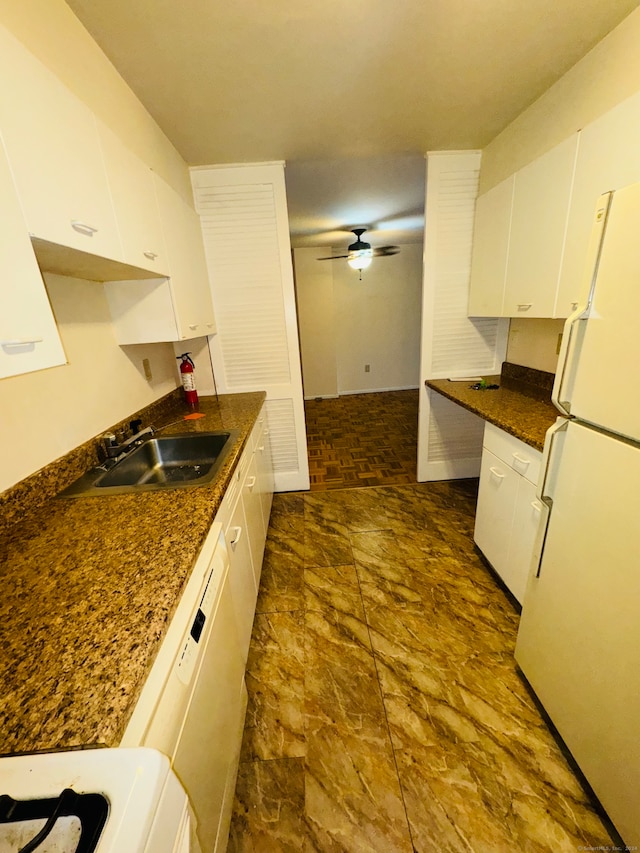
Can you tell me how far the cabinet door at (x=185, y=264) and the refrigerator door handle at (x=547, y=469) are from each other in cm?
165

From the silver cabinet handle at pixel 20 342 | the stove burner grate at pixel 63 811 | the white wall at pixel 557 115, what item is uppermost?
the white wall at pixel 557 115

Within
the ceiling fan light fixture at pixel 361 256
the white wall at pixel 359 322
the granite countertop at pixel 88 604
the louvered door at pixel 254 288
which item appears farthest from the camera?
the white wall at pixel 359 322

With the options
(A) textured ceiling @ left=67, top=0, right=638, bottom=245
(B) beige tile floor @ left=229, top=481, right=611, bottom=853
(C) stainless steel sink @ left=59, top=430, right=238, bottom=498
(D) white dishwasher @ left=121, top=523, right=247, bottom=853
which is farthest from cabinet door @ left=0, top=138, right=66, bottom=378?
(B) beige tile floor @ left=229, top=481, right=611, bottom=853

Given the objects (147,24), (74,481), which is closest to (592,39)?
(147,24)

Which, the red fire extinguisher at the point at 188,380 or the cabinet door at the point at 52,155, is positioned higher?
the cabinet door at the point at 52,155

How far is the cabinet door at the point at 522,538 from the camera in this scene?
1392 millimetres

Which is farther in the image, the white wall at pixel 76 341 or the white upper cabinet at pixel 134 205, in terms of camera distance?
the white upper cabinet at pixel 134 205

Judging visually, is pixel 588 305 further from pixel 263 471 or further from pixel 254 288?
pixel 254 288

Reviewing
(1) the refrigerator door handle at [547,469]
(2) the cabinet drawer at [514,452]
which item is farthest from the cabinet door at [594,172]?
(2) the cabinet drawer at [514,452]

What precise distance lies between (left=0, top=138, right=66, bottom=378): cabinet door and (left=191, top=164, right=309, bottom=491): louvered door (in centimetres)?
169

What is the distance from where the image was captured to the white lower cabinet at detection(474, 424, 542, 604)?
1412 millimetres

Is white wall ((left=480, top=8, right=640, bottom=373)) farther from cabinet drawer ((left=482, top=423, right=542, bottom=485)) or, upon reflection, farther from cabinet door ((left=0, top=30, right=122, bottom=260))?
cabinet door ((left=0, top=30, right=122, bottom=260))

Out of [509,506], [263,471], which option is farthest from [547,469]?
[263,471]

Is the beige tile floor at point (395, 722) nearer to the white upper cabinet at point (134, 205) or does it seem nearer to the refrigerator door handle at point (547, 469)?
the refrigerator door handle at point (547, 469)
